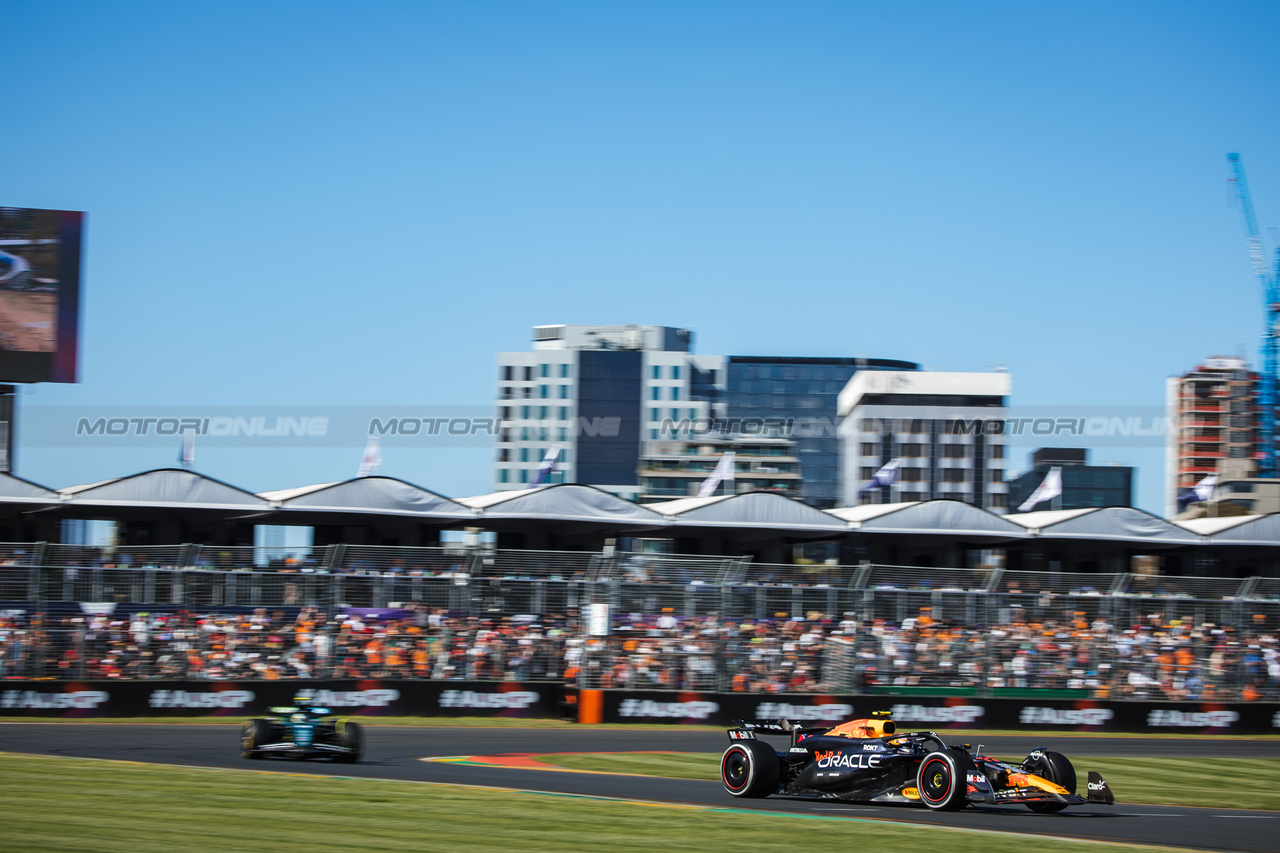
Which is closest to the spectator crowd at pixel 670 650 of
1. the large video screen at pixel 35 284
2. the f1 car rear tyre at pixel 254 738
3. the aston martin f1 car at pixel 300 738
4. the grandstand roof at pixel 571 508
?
the f1 car rear tyre at pixel 254 738

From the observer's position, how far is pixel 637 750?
19891mm

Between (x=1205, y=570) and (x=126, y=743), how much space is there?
33.7 metres

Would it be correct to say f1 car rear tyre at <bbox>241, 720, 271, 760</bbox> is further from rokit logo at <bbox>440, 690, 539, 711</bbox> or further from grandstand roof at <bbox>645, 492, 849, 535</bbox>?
grandstand roof at <bbox>645, 492, 849, 535</bbox>

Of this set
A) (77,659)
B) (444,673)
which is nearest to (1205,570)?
(444,673)

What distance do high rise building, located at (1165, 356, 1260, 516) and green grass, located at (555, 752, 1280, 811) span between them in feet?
514

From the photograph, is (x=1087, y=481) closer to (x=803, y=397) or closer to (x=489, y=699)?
(x=803, y=397)

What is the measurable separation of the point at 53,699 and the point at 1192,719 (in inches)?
863

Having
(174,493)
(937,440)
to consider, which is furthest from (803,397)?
(174,493)

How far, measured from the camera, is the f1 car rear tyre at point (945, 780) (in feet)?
40.8

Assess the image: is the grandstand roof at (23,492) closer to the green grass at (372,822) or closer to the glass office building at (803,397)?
the green grass at (372,822)

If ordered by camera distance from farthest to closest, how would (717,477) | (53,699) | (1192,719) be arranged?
(717,477)
(1192,719)
(53,699)

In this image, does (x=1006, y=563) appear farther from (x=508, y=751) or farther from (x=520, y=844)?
(x=520, y=844)

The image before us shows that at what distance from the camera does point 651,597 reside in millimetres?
25484

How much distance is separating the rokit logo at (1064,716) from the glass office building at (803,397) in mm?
122821
